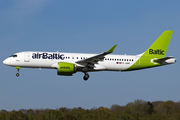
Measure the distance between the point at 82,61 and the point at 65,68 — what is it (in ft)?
8.59

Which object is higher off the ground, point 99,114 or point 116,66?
point 116,66

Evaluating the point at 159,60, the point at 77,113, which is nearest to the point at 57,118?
the point at 77,113

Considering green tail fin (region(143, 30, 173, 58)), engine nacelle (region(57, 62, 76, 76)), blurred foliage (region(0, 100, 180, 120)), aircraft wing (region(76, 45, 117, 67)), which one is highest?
green tail fin (region(143, 30, 173, 58))

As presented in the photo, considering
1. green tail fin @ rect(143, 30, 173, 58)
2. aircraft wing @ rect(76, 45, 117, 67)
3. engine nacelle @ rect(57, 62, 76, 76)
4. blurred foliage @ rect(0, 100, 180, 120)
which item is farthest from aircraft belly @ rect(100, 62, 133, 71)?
blurred foliage @ rect(0, 100, 180, 120)

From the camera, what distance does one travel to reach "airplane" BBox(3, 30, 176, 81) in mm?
36594

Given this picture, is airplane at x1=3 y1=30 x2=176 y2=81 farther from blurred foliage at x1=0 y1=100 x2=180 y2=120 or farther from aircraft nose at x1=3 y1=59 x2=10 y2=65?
blurred foliage at x1=0 y1=100 x2=180 y2=120

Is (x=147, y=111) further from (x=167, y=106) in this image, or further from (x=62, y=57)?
(x=62, y=57)

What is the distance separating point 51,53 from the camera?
123ft

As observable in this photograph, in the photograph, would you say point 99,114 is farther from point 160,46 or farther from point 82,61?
point 82,61

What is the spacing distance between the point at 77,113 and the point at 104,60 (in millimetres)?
53320

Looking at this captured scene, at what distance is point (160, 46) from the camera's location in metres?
42.7

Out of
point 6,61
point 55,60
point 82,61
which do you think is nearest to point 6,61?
point 6,61

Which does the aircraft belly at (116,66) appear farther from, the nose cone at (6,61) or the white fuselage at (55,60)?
the nose cone at (6,61)

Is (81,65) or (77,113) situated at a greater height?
(81,65)
